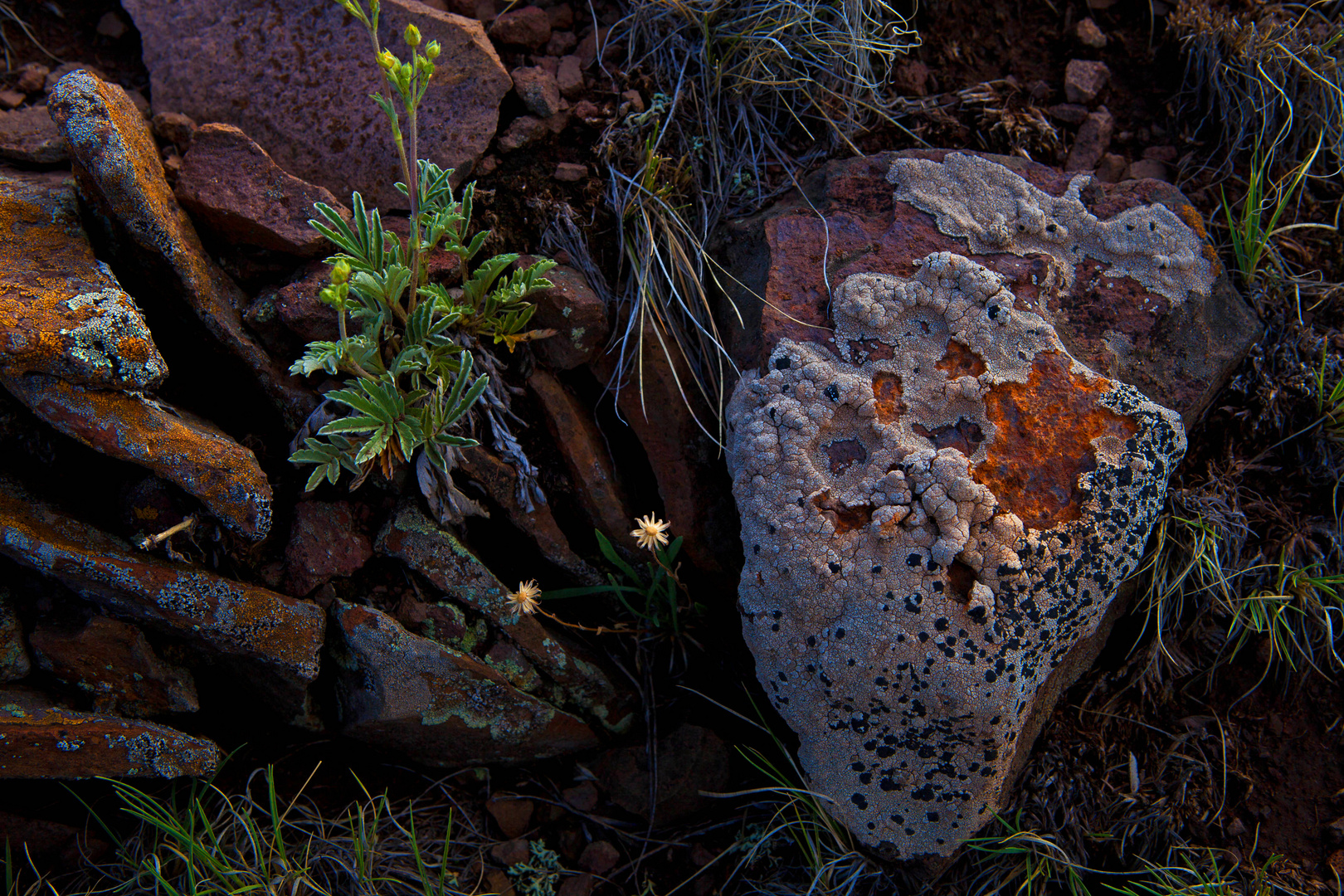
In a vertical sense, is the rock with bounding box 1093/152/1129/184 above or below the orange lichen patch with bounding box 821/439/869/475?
above

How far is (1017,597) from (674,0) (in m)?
2.42

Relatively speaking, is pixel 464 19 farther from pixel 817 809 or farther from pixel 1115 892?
pixel 1115 892

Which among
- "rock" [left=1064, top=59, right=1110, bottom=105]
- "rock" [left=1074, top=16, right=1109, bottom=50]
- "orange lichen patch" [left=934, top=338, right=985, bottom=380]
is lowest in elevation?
"orange lichen patch" [left=934, top=338, right=985, bottom=380]

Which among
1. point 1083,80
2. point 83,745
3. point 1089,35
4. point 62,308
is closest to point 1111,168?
point 1083,80

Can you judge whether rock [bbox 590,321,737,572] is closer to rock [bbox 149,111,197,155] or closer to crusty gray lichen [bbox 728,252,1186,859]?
crusty gray lichen [bbox 728,252,1186,859]

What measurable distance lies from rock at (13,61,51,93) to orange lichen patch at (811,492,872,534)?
124 inches

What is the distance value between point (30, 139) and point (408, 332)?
157 centimetres

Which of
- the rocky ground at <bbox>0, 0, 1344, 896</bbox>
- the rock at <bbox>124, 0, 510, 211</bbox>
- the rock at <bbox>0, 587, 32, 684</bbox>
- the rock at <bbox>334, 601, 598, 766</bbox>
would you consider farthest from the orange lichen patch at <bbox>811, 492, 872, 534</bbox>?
the rock at <bbox>0, 587, 32, 684</bbox>

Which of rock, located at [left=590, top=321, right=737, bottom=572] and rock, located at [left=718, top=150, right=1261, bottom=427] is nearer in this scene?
rock, located at [left=718, top=150, right=1261, bottom=427]

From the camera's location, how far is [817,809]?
8.43 ft

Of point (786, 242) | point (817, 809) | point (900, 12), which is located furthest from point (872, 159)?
point (817, 809)

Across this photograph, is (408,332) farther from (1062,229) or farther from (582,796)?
(1062,229)

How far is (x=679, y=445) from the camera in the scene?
283 cm

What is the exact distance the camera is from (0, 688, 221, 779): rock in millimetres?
2221
